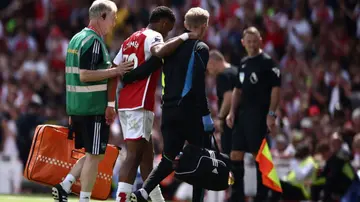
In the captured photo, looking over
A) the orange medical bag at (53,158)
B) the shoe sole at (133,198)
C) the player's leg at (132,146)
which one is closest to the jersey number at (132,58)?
the player's leg at (132,146)

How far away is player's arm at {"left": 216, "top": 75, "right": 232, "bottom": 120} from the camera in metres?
13.7

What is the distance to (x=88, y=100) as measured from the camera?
34.6 feet

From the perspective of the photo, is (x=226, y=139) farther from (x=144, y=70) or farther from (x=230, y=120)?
(x=144, y=70)

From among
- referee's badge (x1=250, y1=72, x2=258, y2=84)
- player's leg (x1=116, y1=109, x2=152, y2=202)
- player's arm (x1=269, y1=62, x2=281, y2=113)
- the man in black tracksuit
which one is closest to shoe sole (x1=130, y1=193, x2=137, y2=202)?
the man in black tracksuit

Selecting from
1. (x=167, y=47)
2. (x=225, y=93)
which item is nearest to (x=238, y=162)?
(x=225, y=93)

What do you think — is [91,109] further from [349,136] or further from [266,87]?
[349,136]

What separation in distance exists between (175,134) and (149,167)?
0.68 m

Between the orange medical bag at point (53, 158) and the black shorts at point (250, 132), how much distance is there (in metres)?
2.48

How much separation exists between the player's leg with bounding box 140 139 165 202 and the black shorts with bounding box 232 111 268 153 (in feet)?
7.57

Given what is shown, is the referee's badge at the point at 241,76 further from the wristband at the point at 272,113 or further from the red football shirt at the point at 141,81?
the red football shirt at the point at 141,81

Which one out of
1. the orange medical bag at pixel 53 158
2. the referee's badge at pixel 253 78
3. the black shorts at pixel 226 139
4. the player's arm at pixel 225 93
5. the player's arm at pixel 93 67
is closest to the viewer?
the player's arm at pixel 93 67

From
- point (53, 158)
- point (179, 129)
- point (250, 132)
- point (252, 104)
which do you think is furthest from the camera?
point (252, 104)

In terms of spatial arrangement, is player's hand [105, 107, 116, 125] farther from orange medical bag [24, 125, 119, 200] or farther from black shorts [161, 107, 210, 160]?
orange medical bag [24, 125, 119, 200]

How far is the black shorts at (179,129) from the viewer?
1075cm
